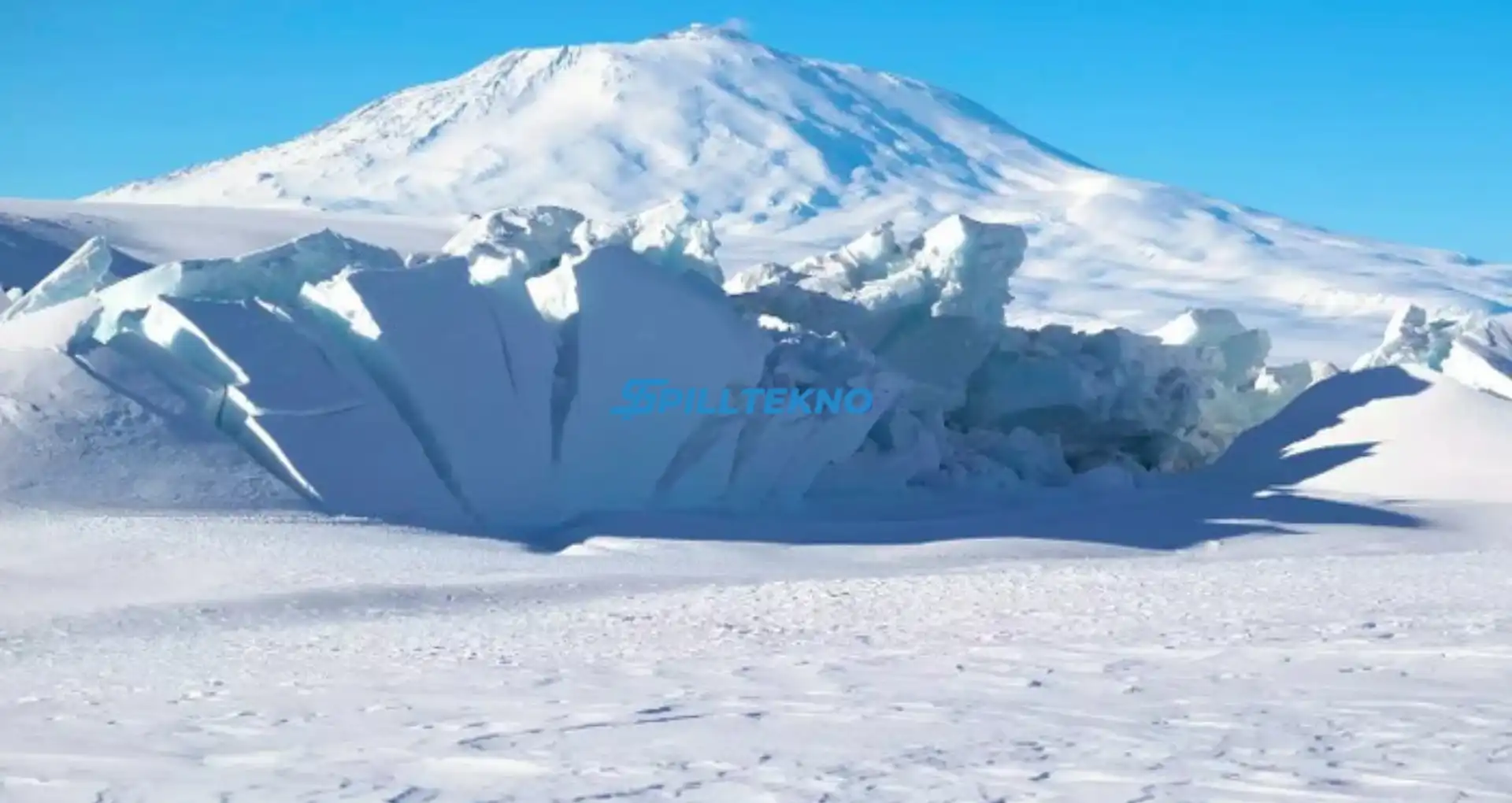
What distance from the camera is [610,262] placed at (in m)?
13.0

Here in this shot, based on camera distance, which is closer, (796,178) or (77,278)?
(77,278)

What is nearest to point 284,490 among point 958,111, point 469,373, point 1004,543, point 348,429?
point 348,429

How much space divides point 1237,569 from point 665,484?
440 cm

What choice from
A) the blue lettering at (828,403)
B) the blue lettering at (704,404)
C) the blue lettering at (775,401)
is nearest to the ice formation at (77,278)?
the blue lettering at (704,404)

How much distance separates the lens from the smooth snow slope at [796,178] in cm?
6159

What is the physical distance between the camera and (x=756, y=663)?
6484mm

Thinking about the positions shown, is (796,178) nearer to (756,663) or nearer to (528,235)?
(528,235)

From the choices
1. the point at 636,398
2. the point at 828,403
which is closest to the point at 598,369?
the point at 636,398

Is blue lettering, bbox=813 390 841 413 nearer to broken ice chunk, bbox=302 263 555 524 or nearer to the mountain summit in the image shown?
broken ice chunk, bbox=302 263 555 524

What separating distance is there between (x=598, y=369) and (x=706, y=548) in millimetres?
2181

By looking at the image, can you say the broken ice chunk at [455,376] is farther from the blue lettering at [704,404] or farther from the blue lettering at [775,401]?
the blue lettering at [775,401]

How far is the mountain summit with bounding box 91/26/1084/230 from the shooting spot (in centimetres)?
6712

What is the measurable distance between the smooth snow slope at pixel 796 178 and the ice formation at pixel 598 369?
35049 millimetres

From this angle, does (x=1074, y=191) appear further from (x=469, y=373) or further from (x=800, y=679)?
(x=800, y=679)
